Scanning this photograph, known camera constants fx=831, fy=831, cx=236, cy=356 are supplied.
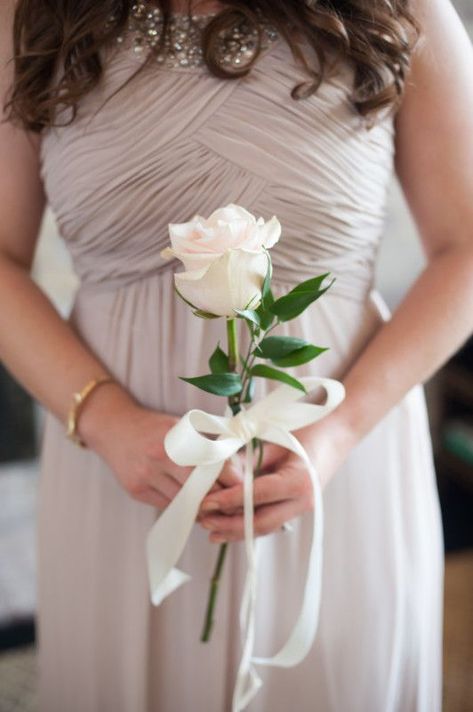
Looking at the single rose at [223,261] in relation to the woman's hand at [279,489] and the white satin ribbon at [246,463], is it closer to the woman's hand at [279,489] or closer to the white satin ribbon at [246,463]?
the white satin ribbon at [246,463]

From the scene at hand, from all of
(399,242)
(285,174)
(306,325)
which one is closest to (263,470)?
(306,325)

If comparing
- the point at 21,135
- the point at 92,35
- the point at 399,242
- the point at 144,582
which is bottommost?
the point at 399,242

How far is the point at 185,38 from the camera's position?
0.90 m

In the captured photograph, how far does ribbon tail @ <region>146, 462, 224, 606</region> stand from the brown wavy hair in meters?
0.42

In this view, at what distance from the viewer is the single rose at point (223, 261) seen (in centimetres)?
67

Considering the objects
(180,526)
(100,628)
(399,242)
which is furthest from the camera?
(399,242)

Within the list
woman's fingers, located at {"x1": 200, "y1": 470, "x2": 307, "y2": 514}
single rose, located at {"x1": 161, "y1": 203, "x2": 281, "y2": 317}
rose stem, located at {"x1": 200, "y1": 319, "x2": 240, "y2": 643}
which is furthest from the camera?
woman's fingers, located at {"x1": 200, "y1": 470, "x2": 307, "y2": 514}

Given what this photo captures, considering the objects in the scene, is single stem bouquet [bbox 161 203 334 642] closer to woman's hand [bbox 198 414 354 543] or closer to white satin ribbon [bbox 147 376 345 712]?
white satin ribbon [bbox 147 376 345 712]

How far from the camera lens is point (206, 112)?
90 cm

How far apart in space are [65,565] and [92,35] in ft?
2.21

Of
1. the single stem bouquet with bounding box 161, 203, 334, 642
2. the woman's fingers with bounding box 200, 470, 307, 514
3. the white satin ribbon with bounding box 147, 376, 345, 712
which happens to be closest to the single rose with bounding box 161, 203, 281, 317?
the single stem bouquet with bounding box 161, 203, 334, 642

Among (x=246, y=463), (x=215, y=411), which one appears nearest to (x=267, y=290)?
(x=246, y=463)

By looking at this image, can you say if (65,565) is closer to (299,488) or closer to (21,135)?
(299,488)

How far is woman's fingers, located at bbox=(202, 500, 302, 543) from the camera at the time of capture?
2.94ft
